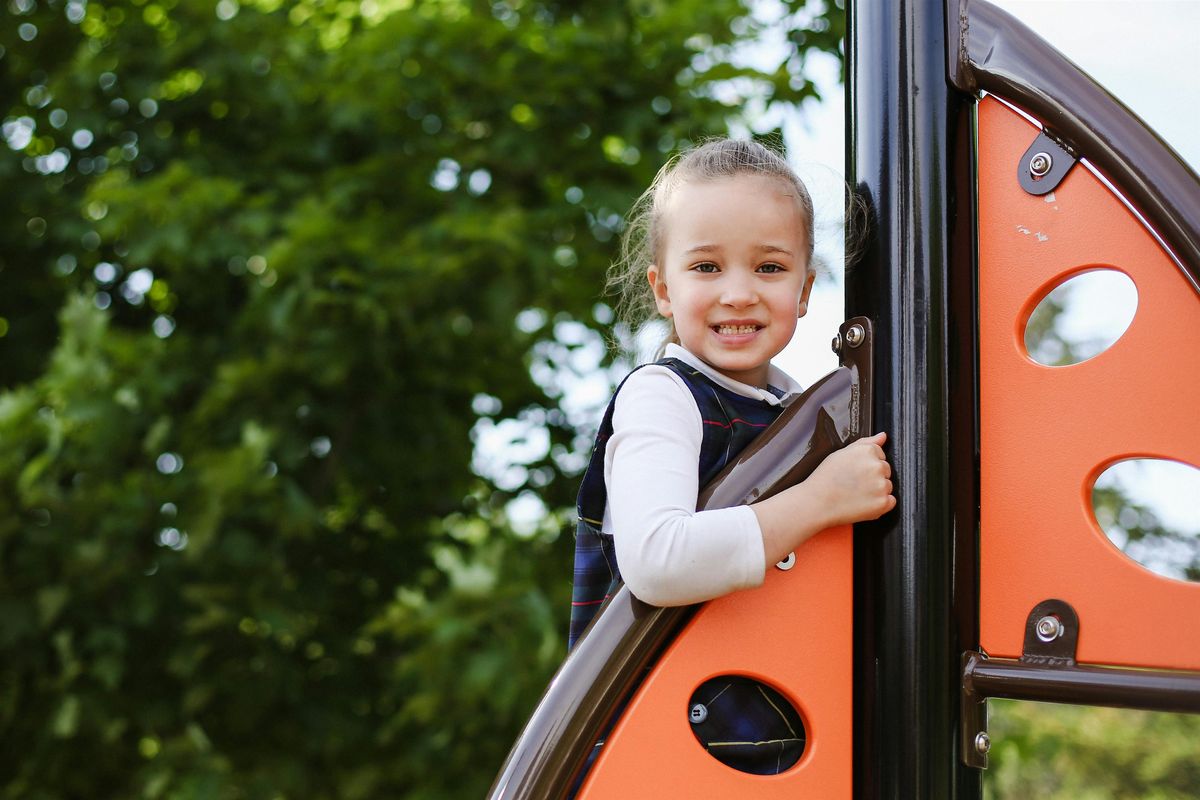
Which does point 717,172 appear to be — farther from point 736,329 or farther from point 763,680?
point 763,680

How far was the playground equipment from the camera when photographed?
1.04 metres

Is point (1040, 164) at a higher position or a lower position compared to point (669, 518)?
higher

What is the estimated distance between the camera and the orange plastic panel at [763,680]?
1.11m

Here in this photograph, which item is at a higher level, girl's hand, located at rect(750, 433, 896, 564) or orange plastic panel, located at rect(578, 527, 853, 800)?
girl's hand, located at rect(750, 433, 896, 564)

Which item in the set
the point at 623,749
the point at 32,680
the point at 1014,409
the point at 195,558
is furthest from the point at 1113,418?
the point at 32,680

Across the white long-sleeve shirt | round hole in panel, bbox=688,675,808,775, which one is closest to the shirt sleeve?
the white long-sleeve shirt

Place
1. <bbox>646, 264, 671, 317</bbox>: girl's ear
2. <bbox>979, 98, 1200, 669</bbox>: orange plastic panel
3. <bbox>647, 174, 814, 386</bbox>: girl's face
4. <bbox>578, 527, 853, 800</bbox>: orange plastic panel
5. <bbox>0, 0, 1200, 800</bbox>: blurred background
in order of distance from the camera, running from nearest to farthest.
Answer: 1. <bbox>979, 98, 1200, 669</bbox>: orange plastic panel
2. <bbox>578, 527, 853, 800</bbox>: orange plastic panel
3. <bbox>647, 174, 814, 386</bbox>: girl's face
4. <bbox>646, 264, 671, 317</bbox>: girl's ear
5. <bbox>0, 0, 1200, 800</bbox>: blurred background

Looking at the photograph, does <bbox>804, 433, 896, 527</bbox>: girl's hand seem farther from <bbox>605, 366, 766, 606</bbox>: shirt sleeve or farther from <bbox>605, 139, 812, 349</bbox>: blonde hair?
<bbox>605, 139, 812, 349</bbox>: blonde hair

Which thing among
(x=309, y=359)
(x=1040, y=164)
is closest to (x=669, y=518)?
(x=1040, y=164)

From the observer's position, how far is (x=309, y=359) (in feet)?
9.88

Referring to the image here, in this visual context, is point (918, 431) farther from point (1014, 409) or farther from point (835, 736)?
point (835, 736)

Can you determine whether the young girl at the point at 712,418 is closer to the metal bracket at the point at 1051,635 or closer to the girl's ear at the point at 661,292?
the girl's ear at the point at 661,292

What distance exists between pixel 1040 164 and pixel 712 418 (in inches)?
15.6

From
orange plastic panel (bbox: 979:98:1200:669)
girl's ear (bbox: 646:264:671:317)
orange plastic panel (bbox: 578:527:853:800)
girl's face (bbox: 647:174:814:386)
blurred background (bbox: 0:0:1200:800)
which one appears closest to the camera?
orange plastic panel (bbox: 979:98:1200:669)
